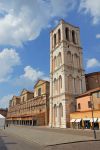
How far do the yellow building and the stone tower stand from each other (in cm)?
355

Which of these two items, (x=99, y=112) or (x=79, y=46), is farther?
(x=79, y=46)

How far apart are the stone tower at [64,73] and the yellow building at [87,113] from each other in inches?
140

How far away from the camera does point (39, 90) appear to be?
3199 inches

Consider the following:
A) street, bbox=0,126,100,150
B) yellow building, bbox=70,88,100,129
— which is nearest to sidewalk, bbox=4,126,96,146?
street, bbox=0,126,100,150

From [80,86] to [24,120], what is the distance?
3648 centimetres

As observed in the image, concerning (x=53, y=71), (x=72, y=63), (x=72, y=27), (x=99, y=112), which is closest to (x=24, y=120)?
(x=53, y=71)

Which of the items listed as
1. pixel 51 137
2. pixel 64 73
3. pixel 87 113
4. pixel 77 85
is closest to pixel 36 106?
pixel 77 85

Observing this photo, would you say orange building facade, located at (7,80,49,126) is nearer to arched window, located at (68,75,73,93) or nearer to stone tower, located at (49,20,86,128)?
stone tower, located at (49,20,86,128)

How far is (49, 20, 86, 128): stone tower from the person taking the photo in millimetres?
52750

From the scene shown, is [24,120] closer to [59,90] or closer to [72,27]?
[59,90]

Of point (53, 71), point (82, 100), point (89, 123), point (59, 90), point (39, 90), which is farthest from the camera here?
point (39, 90)

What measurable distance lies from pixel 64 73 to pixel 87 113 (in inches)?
607

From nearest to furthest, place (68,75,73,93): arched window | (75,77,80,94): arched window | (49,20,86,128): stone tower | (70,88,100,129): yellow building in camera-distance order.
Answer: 1. (70,88,100,129): yellow building
2. (49,20,86,128): stone tower
3. (68,75,73,93): arched window
4. (75,77,80,94): arched window

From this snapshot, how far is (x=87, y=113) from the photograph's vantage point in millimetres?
42219
